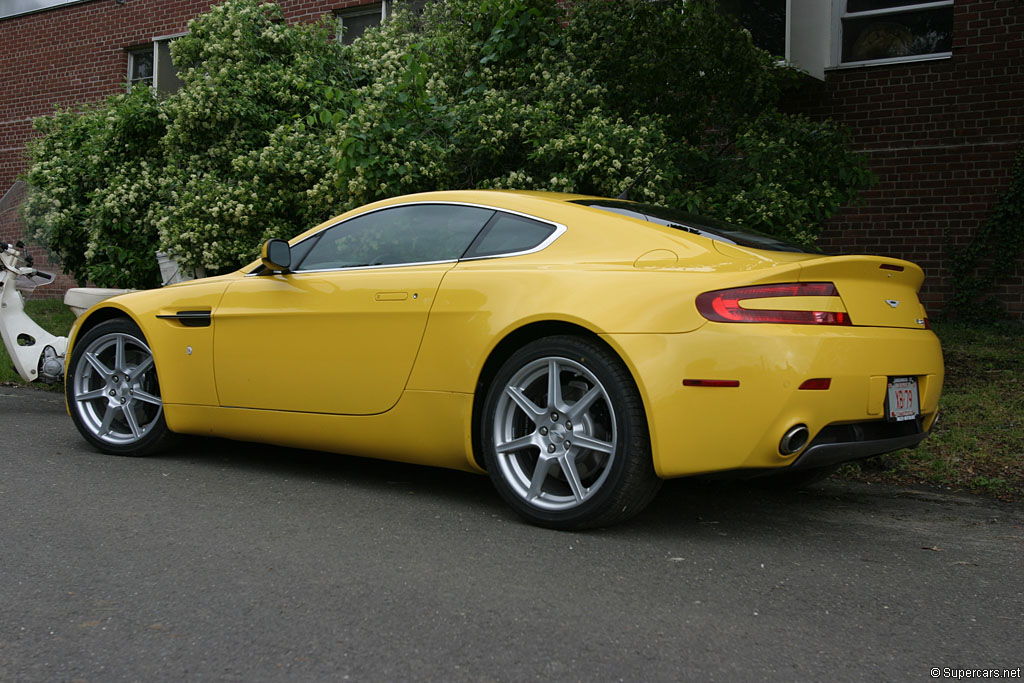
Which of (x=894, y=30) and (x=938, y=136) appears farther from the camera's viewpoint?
(x=894, y=30)

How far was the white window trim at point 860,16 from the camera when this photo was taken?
11.4 m

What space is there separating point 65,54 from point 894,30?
14.3 m

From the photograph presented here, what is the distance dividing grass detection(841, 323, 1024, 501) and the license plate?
4.18 ft

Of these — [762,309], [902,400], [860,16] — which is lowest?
[902,400]

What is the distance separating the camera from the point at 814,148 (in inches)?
329

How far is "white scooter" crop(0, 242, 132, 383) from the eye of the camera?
7.61 metres

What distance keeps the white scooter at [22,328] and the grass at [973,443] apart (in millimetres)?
5496

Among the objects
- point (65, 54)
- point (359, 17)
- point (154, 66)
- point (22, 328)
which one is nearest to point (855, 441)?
point (22, 328)

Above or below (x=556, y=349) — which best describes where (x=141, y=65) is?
above

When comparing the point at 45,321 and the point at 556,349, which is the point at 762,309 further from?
the point at 45,321

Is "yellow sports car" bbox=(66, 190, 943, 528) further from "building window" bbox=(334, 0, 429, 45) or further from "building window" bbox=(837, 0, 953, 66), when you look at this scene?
"building window" bbox=(334, 0, 429, 45)

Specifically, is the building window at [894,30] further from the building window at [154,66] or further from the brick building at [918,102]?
the building window at [154,66]

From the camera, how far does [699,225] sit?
4.70 metres

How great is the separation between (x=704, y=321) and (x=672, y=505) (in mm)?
1228
